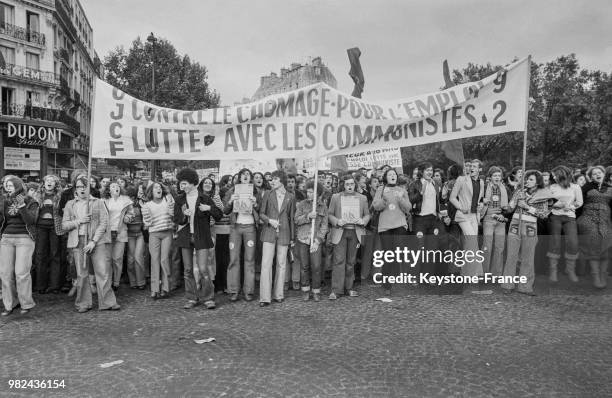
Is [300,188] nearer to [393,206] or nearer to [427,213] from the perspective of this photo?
[393,206]

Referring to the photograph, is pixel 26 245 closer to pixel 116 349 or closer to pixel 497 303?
pixel 116 349

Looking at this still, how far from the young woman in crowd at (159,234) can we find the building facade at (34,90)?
1104 inches

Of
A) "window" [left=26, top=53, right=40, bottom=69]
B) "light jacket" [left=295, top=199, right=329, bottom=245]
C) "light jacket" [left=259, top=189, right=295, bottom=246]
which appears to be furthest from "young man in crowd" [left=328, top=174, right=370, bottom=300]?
"window" [left=26, top=53, right=40, bottom=69]

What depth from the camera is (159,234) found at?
24.2ft

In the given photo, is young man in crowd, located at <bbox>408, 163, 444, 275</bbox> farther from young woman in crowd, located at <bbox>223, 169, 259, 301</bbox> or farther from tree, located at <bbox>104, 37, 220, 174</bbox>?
tree, located at <bbox>104, 37, 220, 174</bbox>

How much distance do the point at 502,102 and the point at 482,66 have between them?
35094mm

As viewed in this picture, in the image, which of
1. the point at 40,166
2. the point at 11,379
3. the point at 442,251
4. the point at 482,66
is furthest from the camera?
the point at 482,66

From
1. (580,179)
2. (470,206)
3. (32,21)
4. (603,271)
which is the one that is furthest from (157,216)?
(32,21)

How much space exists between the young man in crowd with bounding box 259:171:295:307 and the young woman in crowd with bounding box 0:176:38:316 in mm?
3294

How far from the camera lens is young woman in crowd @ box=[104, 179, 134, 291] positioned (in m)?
7.55

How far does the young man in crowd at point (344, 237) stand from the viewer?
23.9 ft

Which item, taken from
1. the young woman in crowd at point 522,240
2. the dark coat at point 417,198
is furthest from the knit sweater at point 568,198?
the dark coat at point 417,198

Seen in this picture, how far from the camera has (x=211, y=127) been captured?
22.2ft

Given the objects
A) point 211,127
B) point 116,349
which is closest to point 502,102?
point 211,127
